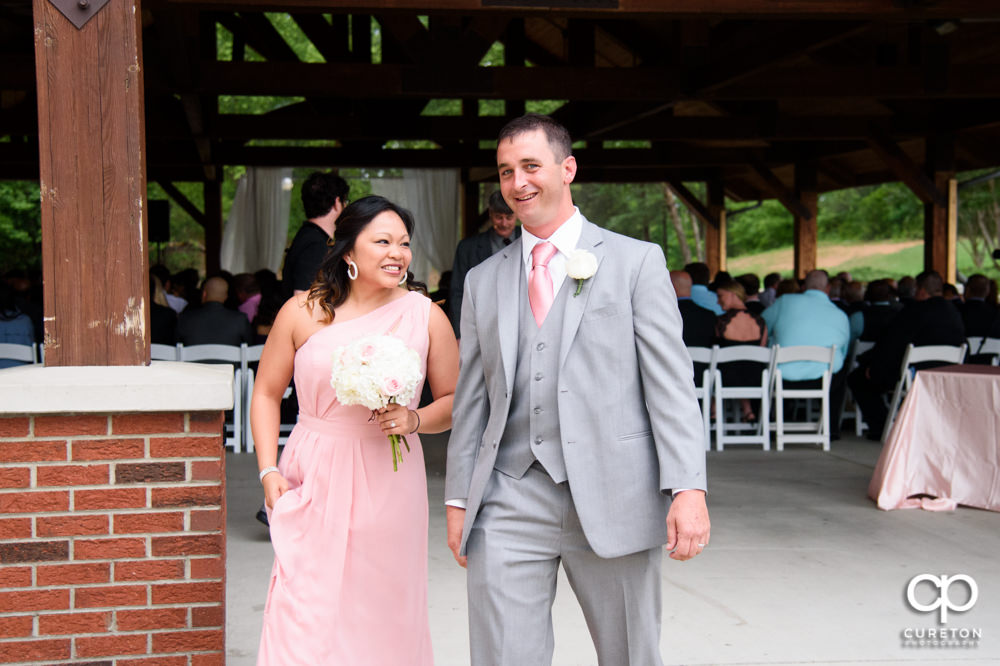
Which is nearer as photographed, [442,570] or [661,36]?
[442,570]

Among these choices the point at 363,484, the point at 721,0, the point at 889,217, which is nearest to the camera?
the point at 363,484

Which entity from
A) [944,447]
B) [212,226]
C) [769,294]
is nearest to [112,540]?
[944,447]

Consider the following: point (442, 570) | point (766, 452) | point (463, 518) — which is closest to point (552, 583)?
point (463, 518)

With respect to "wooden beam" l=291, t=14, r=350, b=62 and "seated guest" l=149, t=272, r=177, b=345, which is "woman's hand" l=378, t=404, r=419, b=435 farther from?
"wooden beam" l=291, t=14, r=350, b=62

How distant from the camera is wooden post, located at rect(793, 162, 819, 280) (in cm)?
1698

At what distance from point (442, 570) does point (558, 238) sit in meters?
2.79

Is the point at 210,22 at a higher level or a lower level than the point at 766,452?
higher

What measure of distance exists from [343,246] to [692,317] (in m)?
5.68

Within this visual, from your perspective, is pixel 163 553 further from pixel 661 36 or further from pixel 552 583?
pixel 661 36

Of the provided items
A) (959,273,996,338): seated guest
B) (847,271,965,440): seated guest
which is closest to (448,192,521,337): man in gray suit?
(847,271,965,440): seated guest

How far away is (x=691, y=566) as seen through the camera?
4902 mm

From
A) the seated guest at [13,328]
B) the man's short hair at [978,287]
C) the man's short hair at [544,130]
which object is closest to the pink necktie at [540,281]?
the man's short hair at [544,130]

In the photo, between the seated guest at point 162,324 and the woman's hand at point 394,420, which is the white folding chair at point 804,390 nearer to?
the seated guest at point 162,324

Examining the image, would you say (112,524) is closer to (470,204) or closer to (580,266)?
(580,266)
